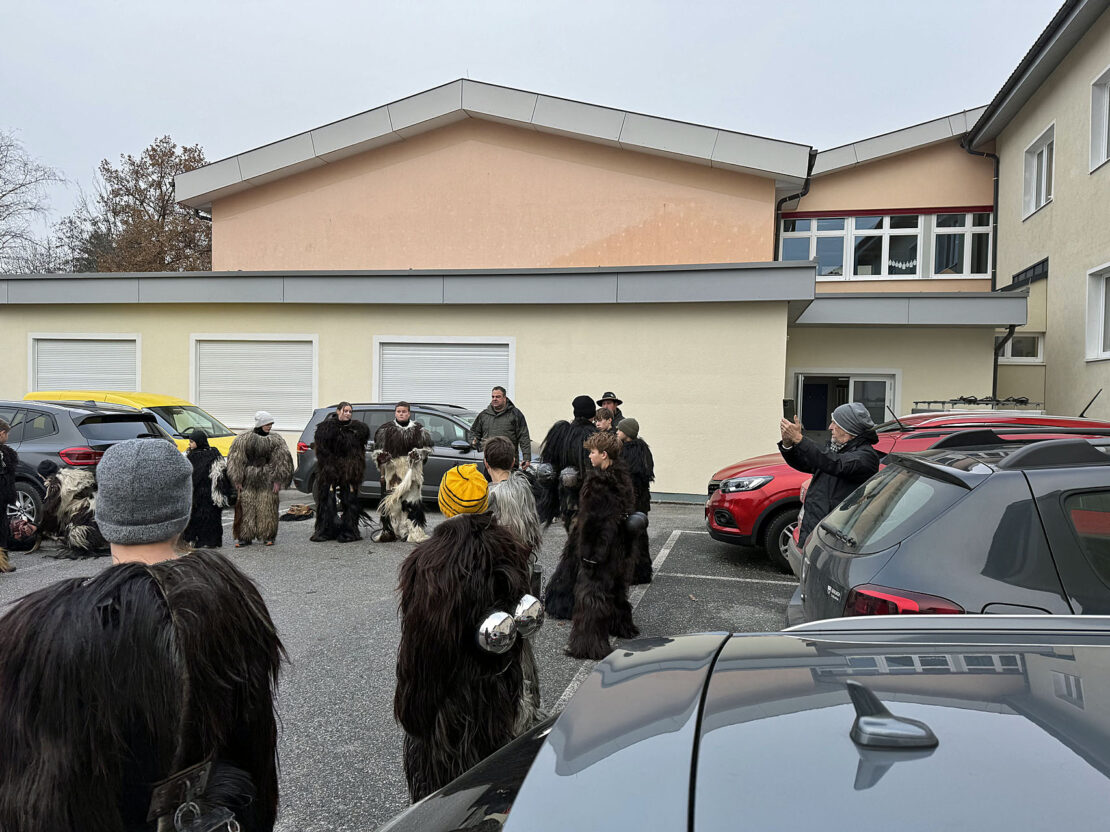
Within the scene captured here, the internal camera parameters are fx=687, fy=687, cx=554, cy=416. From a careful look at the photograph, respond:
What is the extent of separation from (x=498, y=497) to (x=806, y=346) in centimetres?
1370

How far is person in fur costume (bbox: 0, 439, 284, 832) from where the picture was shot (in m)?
1.42

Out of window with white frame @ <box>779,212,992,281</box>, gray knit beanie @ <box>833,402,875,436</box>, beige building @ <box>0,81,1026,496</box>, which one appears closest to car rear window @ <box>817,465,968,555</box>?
gray knit beanie @ <box>833,402,875,436</box>

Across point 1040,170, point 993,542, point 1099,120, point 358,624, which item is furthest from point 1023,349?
point 358,624

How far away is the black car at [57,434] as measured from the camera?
878 centimetres

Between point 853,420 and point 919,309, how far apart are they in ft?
33.6

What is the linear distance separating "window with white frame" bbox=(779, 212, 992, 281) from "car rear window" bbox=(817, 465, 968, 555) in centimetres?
1618

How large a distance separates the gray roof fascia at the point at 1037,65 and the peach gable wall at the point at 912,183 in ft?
2.13

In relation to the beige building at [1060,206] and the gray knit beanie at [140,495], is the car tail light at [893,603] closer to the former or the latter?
the gray knit beanie at [140,495]

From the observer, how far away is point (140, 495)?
1.79m

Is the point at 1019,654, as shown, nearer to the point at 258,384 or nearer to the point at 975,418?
the point at 975,418

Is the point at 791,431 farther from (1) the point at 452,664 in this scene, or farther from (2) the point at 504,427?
(2) the point at 504,427

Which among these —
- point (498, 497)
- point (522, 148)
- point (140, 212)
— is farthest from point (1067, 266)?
point (140, 212)

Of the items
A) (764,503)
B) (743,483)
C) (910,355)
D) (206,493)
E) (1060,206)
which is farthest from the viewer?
(910,355)

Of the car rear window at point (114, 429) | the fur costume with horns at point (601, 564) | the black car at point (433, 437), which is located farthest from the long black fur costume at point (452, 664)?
the car rear window at point (114, 429)
